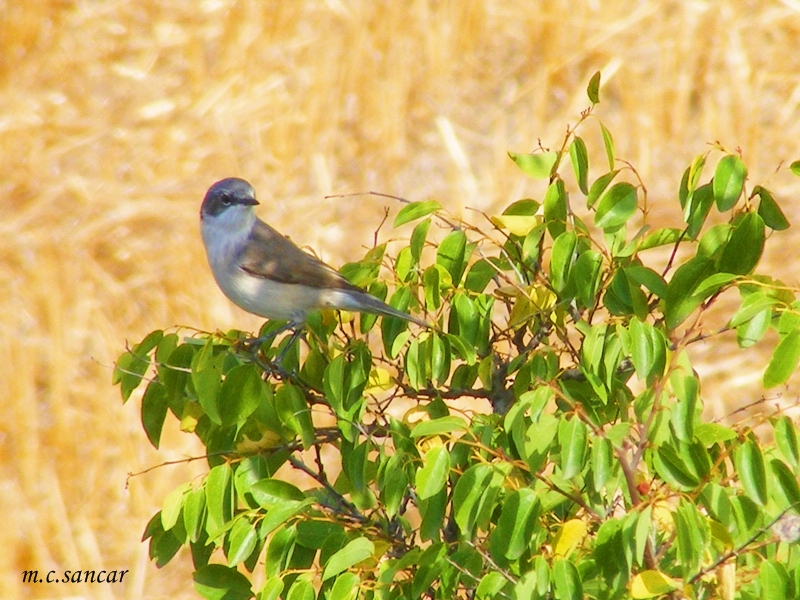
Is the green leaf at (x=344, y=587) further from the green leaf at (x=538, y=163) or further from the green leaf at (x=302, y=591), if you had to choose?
the green leaf at (x=538, y=163)

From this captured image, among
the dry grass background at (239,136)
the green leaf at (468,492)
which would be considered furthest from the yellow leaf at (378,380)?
the dry grass background at (239,136)

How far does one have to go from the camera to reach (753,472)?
67.6 inches

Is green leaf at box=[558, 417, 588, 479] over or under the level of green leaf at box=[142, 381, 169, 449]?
under

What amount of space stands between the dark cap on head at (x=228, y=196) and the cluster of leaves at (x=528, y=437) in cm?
127

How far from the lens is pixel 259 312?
3359mm

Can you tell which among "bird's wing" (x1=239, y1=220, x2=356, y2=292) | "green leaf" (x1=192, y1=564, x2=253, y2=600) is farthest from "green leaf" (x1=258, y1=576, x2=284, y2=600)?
"bird's wing" (x1=239, y1=220, x2=356, y2=292)

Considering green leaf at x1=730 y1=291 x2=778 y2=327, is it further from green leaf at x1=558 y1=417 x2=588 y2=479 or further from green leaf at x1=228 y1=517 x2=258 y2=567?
green leaf at x1=228 y1=517 x2=258 y2=567

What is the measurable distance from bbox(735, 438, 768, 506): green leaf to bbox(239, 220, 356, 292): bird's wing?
1543 millimetres

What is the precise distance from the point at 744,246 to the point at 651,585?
636mm

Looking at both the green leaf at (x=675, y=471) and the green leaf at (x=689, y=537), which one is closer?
the green leaf at (x=689, y=537)

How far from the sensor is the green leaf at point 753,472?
1.71 m

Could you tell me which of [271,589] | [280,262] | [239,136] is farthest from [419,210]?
[239,136]

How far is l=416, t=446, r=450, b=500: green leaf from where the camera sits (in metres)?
1.83

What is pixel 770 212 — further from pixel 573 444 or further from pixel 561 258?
pixel 573 444
